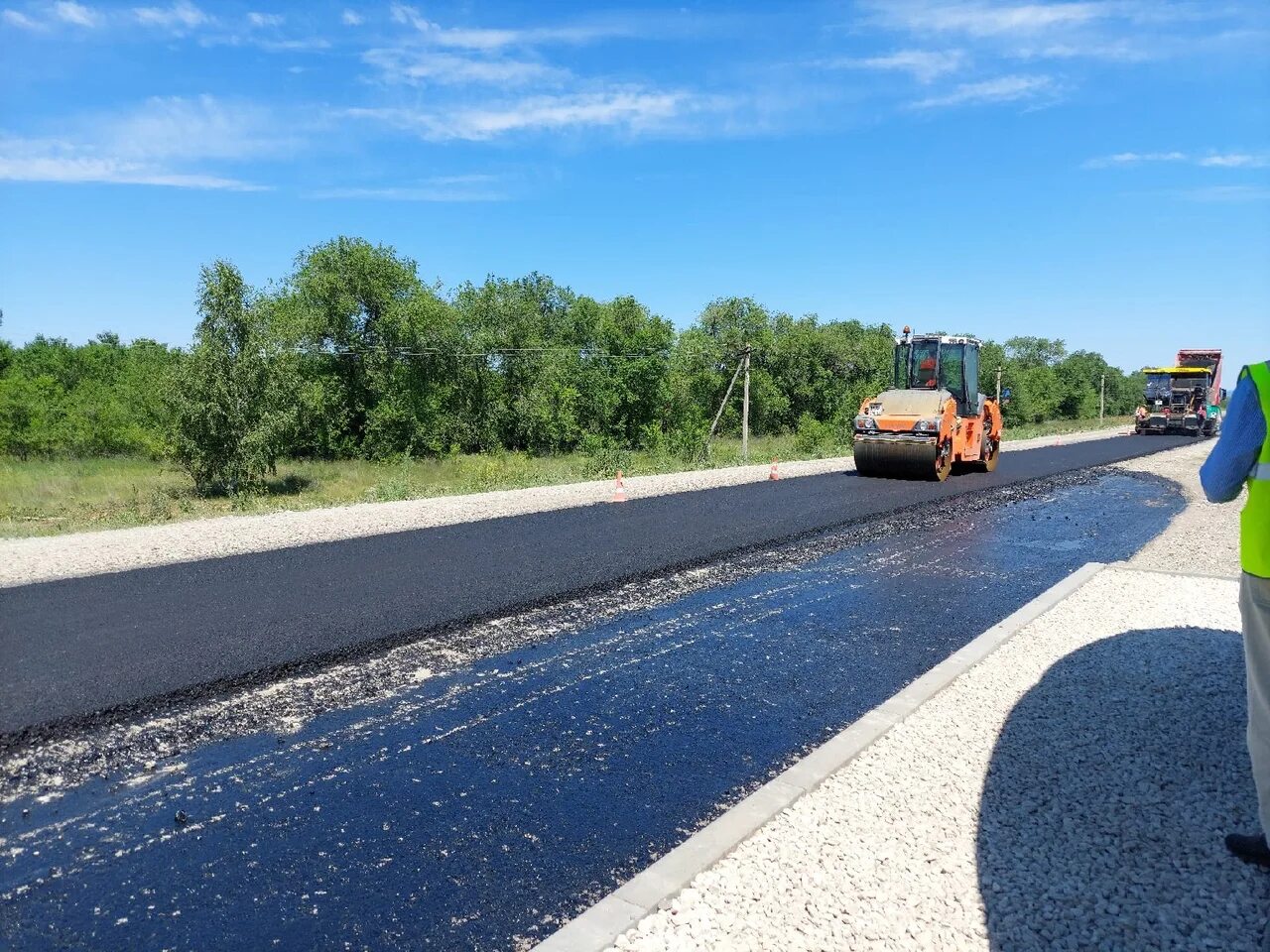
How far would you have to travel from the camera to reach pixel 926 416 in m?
15.2

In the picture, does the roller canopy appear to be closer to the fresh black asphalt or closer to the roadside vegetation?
the fresh black asphalt

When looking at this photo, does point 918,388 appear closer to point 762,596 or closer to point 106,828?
point 762,596

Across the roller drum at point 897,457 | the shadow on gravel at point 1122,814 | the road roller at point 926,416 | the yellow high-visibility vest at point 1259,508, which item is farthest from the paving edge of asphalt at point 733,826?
the road roller at point 926,416

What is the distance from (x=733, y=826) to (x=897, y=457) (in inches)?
519

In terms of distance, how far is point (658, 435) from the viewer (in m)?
36.6

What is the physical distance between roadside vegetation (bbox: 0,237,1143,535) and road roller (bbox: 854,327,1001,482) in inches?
270

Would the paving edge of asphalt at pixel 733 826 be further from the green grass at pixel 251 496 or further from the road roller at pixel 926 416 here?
the green grass at pixel 251 496

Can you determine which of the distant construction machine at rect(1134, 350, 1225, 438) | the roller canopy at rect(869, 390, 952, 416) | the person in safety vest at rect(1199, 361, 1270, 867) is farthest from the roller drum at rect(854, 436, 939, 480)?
the distant construction machine at rect(1134, 350, 1225, 438)

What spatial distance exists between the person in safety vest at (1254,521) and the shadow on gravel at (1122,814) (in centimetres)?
35

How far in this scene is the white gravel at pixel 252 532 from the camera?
8.55 metres

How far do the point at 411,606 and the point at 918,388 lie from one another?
1239 cm

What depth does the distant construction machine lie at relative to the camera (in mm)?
32594

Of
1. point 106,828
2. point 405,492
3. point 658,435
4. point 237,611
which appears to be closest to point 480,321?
point 658,435

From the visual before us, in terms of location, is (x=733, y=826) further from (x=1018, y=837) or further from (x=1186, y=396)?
(x=1186, y=396)
